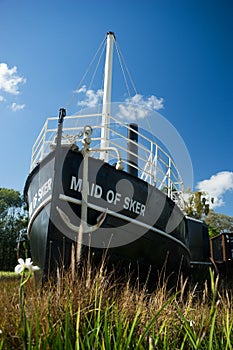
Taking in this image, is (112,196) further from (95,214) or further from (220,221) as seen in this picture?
(220,221)

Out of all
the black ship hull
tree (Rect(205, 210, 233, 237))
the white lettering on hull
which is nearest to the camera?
the black ship hull

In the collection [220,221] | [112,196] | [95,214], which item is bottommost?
[95,214]

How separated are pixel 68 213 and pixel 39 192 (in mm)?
952

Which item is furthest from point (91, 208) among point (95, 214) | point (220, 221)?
point (220, 221)

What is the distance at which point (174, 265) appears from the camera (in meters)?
7.36

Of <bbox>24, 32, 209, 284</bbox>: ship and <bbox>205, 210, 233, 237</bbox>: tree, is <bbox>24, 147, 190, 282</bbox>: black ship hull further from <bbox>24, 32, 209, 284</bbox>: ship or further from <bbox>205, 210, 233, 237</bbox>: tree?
<bbox>205, 210, 233, 237</bbox>: tree

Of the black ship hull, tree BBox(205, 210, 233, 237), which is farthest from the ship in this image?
tree BBox(205, 210, 233, 237)

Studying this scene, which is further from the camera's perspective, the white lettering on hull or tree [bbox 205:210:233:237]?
tree [bbox 205:210:233:237]

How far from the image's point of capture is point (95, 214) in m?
5.09

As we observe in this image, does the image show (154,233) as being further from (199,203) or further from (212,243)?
(199,203)

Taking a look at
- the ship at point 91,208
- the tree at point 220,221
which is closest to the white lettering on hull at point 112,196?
the ship at point 91,208

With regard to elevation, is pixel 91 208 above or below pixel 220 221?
below

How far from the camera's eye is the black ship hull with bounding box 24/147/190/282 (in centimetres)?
476

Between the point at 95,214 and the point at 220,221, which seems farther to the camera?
the point at 220,221
